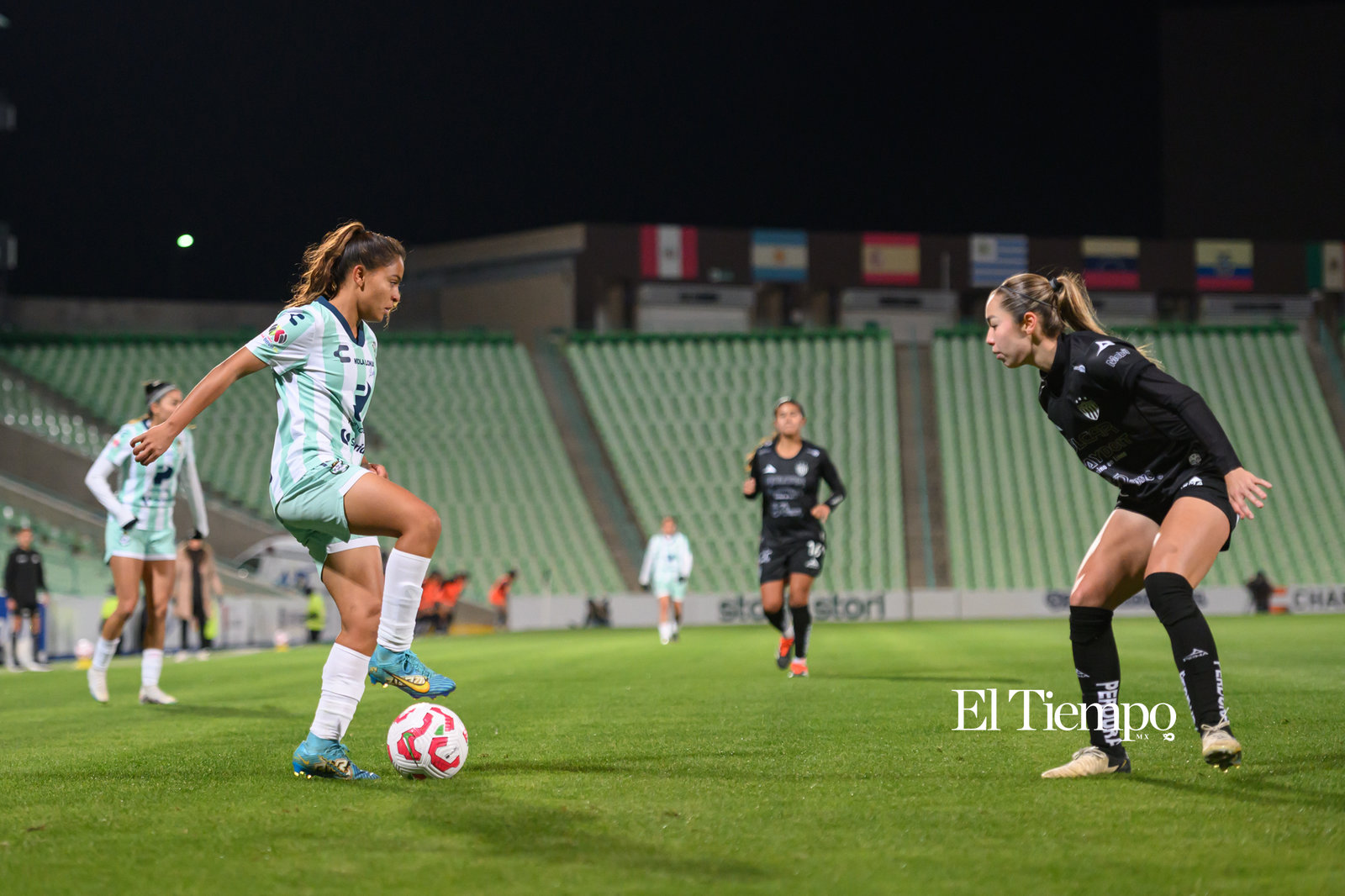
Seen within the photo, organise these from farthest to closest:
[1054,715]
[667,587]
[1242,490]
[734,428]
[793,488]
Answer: [734,428] < [667,587] < [793,488] < [1054,715] < [1242,490]

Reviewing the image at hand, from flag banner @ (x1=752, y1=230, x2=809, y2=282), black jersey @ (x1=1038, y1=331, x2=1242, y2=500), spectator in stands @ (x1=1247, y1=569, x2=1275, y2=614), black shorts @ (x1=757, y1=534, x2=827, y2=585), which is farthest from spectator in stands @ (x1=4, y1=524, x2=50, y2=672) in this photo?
flag banner @ (x1=752, y1=230, x2=809, y2=282)

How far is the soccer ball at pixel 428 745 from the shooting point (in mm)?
5348

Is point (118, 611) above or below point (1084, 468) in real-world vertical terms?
below

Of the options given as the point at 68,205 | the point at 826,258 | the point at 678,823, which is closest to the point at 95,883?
the point at 678,823

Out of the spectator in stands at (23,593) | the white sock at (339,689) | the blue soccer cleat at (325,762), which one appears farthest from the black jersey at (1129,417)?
the spectator in stands at (23,593)

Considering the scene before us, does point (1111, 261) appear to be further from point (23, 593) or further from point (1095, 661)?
point (1095, 661)

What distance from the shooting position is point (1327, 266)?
148 ft

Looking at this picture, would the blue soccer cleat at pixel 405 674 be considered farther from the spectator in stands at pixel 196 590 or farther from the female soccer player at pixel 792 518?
the spectator in stands at pixel 196 590

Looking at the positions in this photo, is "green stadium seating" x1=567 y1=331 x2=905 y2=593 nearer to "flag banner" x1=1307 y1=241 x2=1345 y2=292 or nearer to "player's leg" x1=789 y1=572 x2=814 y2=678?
"flag banner" x1=1307 y1=241 x2=1345 y2=292

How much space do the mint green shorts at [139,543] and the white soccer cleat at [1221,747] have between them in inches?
324

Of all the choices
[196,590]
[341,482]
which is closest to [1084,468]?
[196,590]

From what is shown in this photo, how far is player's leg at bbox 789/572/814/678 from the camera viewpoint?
11.4 metres

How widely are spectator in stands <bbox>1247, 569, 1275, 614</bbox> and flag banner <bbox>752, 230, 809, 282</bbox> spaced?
18.6 m

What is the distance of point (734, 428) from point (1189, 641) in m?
33.0
